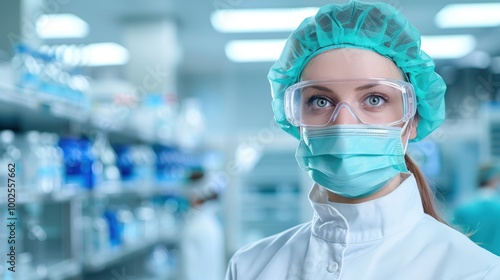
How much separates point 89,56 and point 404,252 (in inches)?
290

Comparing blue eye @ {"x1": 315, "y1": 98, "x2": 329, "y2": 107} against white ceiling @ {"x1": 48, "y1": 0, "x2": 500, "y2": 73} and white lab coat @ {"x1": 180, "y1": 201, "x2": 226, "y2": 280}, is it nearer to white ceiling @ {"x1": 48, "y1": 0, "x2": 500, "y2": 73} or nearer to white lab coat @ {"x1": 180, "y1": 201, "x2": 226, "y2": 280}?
white lab coat @ {"x1": 180, "y1": 201, "x2": 226, "y2": 280}

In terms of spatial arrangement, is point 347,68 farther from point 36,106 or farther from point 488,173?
point 488,173

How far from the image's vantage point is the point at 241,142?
6.85 m

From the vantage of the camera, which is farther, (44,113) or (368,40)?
(44,113)

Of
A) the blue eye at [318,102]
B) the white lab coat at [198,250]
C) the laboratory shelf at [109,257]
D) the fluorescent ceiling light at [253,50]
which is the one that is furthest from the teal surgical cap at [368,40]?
the fluorescent ceiling light at [253,50]

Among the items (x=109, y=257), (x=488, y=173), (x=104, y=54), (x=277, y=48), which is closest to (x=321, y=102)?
(x=109, y=257)

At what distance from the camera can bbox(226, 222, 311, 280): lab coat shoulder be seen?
4.56ft

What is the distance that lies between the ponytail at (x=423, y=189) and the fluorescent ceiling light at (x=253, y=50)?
5.64 meters

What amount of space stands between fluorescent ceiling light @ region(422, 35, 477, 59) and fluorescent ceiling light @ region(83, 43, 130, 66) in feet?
13.5

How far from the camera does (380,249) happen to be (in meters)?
1.28

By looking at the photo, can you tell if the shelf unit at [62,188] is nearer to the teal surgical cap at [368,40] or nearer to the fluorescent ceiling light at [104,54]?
the teal surgical cap at [368,40]

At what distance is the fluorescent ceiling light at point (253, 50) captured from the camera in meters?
7.25

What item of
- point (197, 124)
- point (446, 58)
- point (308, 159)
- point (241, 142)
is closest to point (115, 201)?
point (197, 124)

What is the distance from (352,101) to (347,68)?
0.08 meters
